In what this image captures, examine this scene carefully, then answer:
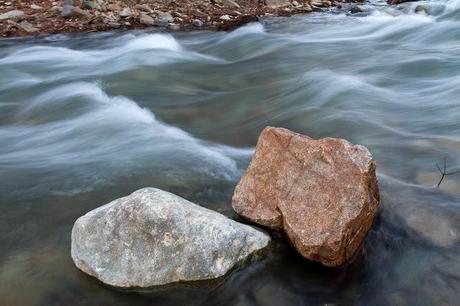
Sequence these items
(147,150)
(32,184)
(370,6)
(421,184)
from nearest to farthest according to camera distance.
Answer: (421,184) < (32,184) < (147,150) < (370,6)

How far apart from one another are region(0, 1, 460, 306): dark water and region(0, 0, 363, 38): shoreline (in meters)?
0.81

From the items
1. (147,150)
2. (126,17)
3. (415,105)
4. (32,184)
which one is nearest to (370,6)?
(126,17)

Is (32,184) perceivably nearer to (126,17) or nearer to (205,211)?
(205,211)

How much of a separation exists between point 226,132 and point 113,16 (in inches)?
337

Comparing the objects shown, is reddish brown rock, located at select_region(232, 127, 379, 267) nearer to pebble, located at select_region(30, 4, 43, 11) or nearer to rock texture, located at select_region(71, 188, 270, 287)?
rock texture, located at select_region(71, 188, 270, 287)

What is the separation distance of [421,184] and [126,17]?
11038 millimetres

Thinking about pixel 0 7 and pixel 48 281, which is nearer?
pixel 48 281

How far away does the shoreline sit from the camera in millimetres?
13328

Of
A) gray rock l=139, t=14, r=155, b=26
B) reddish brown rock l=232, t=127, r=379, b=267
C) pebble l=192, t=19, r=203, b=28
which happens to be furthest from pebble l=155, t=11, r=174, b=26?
reddish brown rock l=232, t=127, r=379, b=267

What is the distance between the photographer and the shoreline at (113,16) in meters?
13.3

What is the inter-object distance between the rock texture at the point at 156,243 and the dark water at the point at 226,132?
0.36ft

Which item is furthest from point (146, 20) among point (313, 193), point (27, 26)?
point (313, 193)

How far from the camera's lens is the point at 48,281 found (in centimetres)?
379

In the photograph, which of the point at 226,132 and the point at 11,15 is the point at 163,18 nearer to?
the point at 11,15
